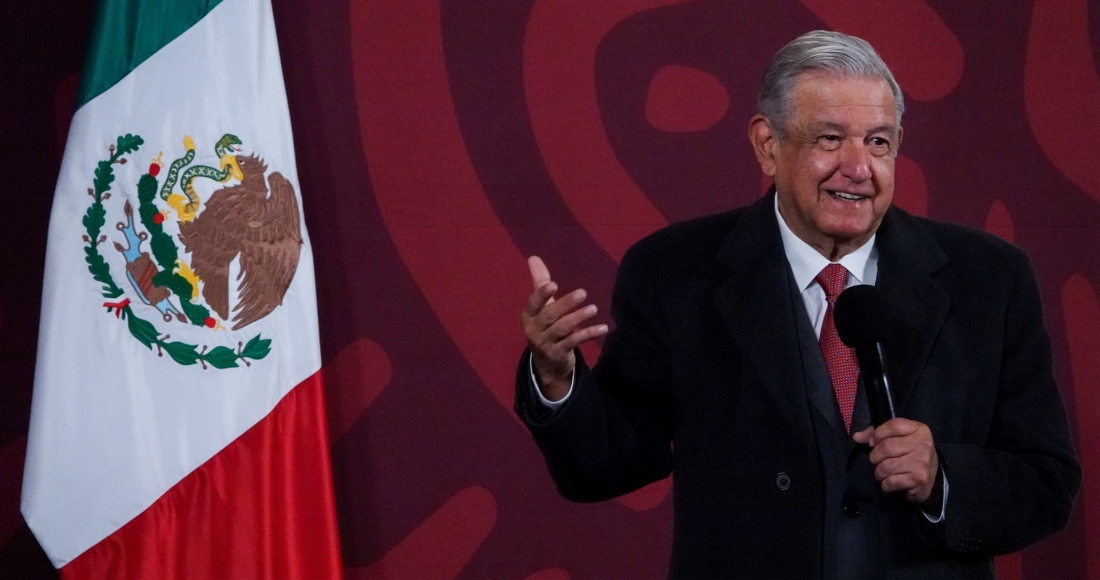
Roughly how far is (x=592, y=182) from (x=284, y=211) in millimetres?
792

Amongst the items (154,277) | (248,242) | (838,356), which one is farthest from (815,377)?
(154,277)

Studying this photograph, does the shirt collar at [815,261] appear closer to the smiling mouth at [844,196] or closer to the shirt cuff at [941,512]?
the smiling mouth at [844,196]

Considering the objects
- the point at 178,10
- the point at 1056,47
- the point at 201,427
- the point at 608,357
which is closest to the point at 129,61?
the point at 178,10

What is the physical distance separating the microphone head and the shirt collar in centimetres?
25

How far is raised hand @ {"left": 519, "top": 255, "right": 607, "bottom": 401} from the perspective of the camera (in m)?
1.33

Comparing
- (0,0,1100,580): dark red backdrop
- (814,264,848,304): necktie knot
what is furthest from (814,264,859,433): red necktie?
(0,0,1100,580): dark red backdrop

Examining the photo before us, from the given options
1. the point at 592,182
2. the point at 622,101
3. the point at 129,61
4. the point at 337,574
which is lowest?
the point at 337,574

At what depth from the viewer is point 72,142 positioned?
2.44 m

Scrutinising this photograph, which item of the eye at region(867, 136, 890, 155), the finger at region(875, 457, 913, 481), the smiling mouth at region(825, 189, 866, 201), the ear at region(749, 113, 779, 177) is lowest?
the finger at region(875, 457, 913, 481)

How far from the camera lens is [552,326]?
135 centimetres

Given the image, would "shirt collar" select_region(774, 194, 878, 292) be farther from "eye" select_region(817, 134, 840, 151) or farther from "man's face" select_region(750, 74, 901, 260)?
"eye" select_region(817, 134, 840, 151)

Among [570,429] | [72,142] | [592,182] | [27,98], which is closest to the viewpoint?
[570,429]

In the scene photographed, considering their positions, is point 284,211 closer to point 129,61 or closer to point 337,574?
point 129,61

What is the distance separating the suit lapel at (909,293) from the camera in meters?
1.41
